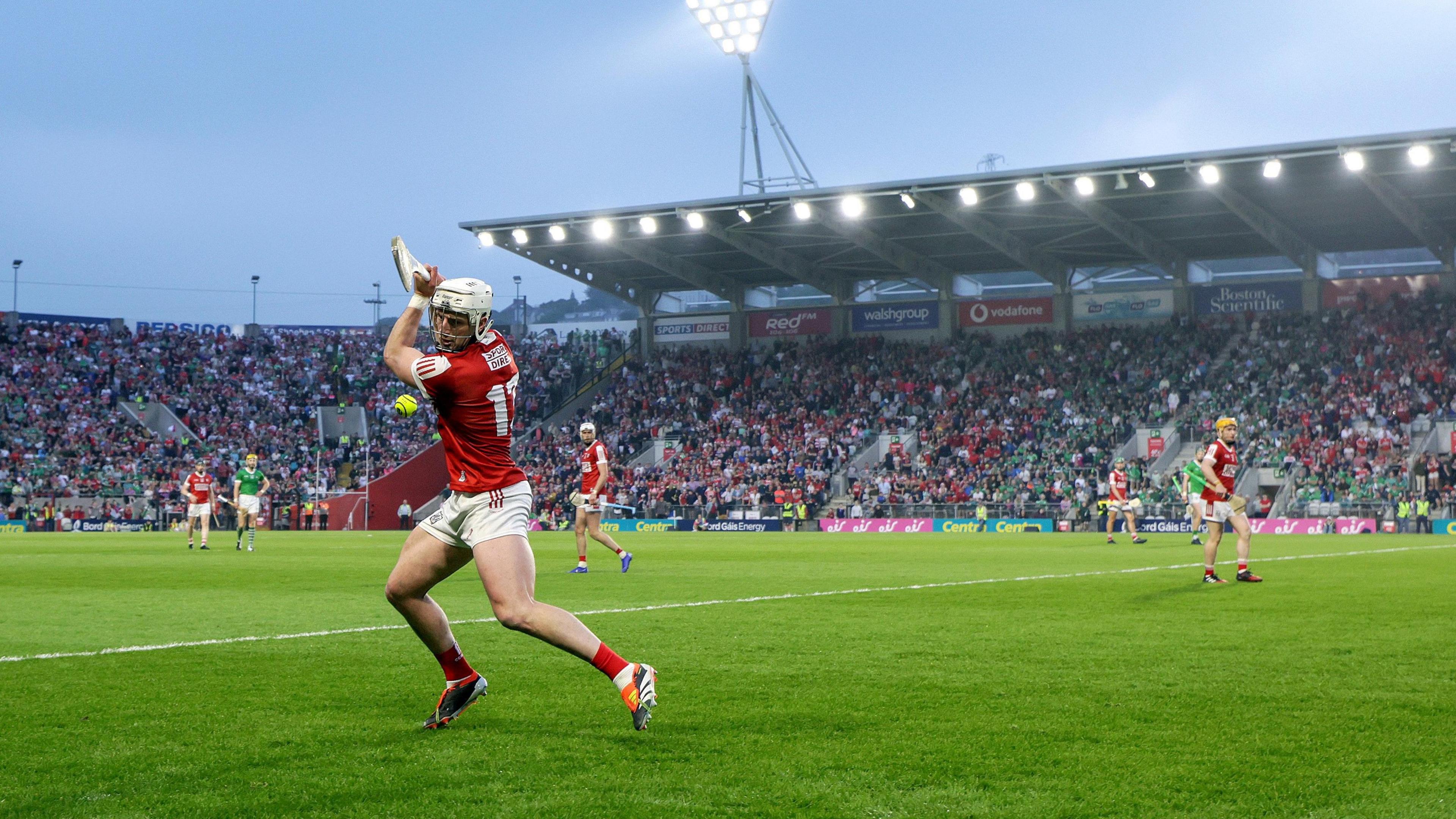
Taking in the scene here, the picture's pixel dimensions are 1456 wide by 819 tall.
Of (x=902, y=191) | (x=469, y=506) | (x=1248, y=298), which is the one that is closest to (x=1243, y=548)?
(x=469, y=506)

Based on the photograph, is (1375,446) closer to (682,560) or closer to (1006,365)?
(1006,365)

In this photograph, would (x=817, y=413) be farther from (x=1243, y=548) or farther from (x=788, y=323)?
(x=1243, y=548)

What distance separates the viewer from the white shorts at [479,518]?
6.60 meters

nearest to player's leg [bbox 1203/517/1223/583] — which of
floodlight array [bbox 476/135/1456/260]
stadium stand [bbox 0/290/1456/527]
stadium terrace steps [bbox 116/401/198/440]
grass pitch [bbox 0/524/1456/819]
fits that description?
grass pitch [bbox 0/524/1456/819]

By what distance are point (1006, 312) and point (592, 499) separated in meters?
38.4

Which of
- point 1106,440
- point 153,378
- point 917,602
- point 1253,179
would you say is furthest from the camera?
point 153,378

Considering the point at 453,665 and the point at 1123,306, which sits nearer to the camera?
the point at 453,665

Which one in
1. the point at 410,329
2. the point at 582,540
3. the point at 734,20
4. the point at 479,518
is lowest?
the point at 582,540

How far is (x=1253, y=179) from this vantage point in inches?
1626

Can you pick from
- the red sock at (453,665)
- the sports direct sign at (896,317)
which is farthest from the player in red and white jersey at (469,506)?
the sports direct sign at (896,317)

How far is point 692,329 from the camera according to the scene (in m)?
61.7

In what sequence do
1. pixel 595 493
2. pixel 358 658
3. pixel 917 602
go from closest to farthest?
pixel 358 658
pixel 917 602
pixel 595 493

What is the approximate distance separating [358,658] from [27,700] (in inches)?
89.0

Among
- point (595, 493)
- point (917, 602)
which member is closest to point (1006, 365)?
point (595, 493)
